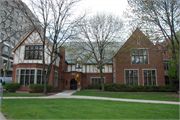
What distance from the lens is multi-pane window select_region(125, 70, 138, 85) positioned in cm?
2390

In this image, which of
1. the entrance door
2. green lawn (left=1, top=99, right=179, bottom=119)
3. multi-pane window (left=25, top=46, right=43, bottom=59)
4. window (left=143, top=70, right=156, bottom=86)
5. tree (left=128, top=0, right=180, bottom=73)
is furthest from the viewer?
the entrance door

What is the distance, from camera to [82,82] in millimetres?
29609

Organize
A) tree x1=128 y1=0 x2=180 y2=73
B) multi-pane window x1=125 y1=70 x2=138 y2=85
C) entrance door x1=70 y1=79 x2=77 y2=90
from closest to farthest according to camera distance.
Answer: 1. tree x1=128 y1=0 x2=180 y2=73
2. multi-pane window x1=125 y1=70 x2=138 y2=85
3. entrance door x1=70 y1=79 x2=77 y2=90

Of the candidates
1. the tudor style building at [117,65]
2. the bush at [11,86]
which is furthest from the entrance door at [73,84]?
the bush at [11,86]

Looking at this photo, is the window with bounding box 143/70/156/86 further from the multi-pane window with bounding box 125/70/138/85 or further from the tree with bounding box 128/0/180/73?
the tree with bounding box 128/0/180/73

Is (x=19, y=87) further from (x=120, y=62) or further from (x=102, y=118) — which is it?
(x=102, y=118)

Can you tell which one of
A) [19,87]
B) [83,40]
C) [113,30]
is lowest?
[19,87]

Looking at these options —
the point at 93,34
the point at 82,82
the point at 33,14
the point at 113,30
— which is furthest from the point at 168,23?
the point at 82,82

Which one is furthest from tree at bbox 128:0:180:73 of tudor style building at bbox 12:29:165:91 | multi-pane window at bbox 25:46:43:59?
multi-pane window at bbox 25:46:43:59

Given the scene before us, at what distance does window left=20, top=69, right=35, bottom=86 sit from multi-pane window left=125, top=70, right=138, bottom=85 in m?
15.0

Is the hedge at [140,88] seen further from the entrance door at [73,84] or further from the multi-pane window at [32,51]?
the multi-pane window at [32,51]

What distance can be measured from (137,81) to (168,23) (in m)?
12.0

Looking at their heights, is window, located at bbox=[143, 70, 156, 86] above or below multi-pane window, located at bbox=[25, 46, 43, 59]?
below

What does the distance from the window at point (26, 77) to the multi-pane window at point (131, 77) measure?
1504 cm
